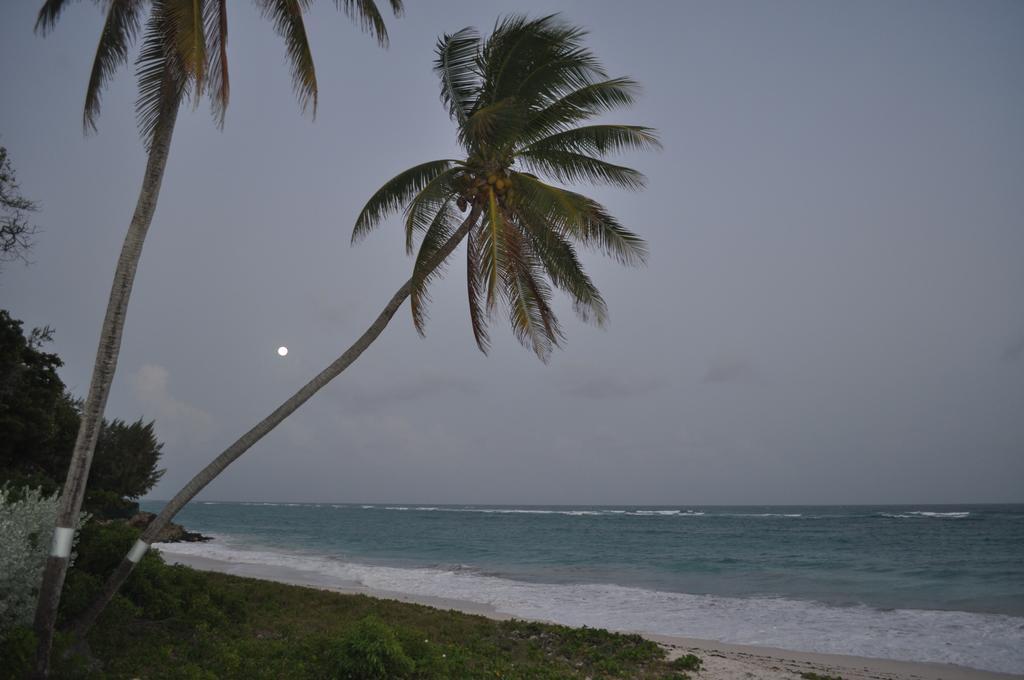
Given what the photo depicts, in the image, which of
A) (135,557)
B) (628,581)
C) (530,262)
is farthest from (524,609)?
(135,557)

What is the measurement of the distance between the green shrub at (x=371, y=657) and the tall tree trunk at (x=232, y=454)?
2.65 metres

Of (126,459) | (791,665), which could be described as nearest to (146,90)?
(791,665)

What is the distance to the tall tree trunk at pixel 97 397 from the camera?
598 centimetres

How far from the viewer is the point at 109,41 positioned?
294 inches

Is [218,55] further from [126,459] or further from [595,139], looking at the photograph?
[126,459]

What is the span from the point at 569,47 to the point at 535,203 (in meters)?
2.50

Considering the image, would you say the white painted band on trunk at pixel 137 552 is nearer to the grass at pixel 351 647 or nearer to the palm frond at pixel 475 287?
the grass at pixel 351 647

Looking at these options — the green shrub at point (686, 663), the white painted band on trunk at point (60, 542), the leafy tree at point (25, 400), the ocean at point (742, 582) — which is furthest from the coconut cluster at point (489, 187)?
the ocean at point (742, 582)

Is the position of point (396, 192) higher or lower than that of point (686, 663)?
higher

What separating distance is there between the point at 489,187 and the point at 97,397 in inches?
223

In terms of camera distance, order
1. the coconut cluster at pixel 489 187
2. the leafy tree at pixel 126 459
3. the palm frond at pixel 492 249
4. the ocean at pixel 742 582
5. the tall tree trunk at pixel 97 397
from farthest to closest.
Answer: the leafy tree at pixel 126 459 → the ocean at pixel 742 582 → the coconut cluster at pixel 489 187 → the palm frond at pixel 492 249 → the tall tree trunk at pixel 97 397

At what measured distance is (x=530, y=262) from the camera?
33.4 feet

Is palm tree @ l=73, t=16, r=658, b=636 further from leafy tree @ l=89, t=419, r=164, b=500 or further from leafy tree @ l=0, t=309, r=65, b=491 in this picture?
leafy tree @ l=89, t=419, r=164, b=500

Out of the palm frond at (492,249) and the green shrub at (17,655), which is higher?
the palm frond at (492,249)
